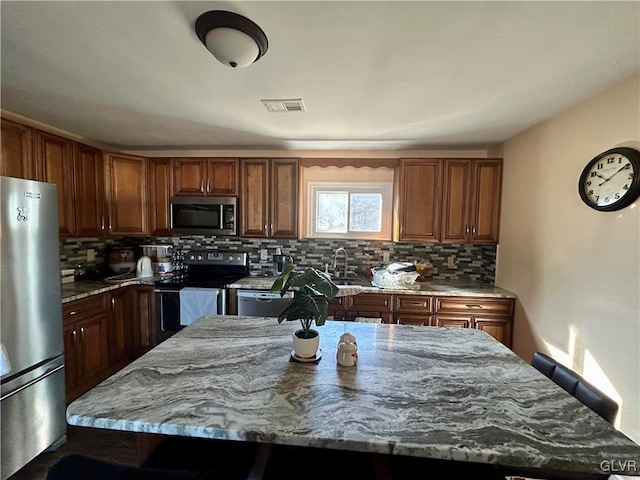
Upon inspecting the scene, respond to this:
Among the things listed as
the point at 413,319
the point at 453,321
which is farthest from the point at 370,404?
the point at 453,321

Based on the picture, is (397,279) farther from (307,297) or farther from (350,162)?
(307,297)

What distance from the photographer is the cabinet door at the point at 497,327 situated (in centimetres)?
269

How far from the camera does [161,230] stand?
3.24 m

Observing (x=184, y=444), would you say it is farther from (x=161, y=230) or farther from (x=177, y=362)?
(x=161, y=230)

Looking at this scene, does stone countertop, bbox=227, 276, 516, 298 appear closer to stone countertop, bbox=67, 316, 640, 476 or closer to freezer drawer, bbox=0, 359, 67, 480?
stone countertop, bbox=67, 316, 640, 476

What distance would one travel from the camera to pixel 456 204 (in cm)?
302

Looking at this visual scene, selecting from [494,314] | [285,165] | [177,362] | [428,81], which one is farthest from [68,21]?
[494,314]

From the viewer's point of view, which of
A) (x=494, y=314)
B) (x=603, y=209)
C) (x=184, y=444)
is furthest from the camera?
(x=494, y=314)

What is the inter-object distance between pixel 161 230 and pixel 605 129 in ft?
13.1

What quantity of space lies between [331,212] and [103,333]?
2612 millimetres

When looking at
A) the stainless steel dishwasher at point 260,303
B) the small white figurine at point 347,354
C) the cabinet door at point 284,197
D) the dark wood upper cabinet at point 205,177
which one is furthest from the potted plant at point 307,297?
the dark wood upper cabinet at point 205,177

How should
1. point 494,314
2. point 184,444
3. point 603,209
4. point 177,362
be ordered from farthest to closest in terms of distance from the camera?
point 494,314 < point 603,209 < point 177,362 < point 184,444

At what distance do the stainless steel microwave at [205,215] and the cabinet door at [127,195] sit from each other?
36 cm

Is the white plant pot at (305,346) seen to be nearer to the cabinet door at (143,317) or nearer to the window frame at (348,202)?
the window frame at (348,202)
